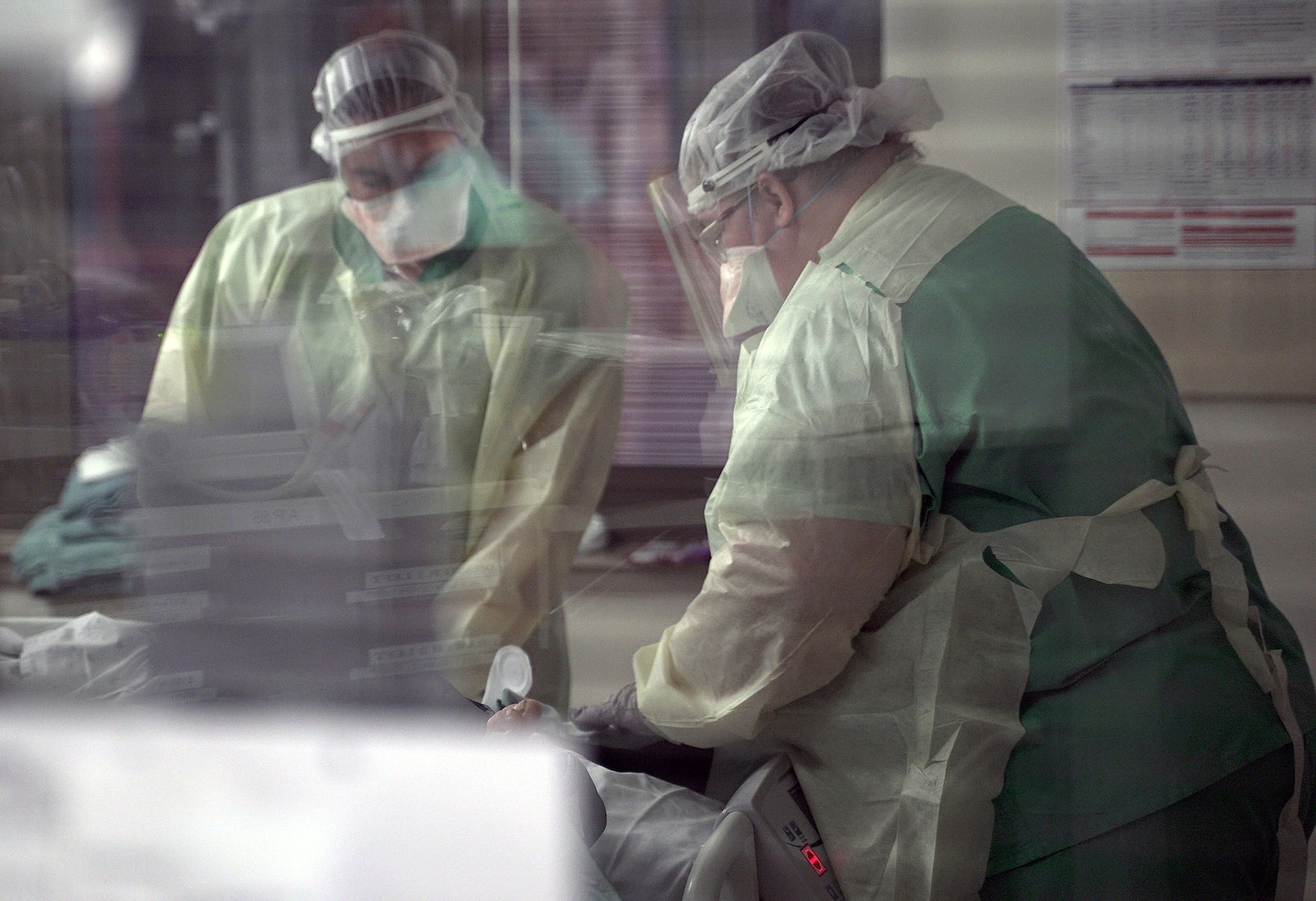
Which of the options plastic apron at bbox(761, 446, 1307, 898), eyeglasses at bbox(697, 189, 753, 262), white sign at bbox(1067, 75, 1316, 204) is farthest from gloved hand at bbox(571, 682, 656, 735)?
white sign at bbox(1067, 75, 1316, 204)

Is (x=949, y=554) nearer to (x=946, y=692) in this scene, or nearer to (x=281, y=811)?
(x=946, y=692)

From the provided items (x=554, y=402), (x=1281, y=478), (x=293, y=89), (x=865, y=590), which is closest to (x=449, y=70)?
(x=293, y=89)

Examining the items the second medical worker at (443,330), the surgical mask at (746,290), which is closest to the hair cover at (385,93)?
the second medical worker at (443,330)

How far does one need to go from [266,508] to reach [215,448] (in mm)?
119


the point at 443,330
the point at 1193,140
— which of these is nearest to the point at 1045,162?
the point at 1193,140

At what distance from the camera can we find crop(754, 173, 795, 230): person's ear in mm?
1542

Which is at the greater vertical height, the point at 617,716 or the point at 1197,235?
the point at 1197,235

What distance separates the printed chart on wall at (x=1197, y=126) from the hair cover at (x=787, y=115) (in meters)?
0.21

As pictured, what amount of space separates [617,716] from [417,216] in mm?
736

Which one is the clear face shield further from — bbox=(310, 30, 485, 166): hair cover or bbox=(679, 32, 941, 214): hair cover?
bbox=(310, 30, 485, 166): hair cover

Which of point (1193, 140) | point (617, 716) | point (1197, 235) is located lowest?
point (617, 716)

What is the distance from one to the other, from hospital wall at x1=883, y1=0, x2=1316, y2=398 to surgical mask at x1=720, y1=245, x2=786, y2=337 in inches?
10.1

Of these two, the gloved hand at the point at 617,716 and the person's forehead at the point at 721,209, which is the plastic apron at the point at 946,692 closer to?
the gloved hand at the point at 617,716

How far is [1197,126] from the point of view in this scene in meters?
1.46
